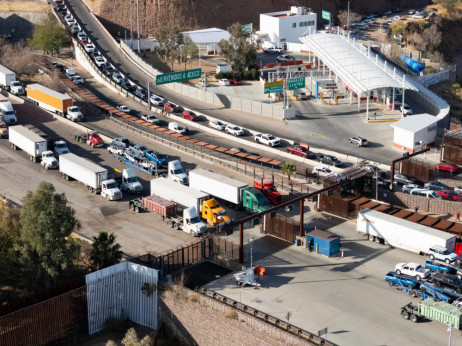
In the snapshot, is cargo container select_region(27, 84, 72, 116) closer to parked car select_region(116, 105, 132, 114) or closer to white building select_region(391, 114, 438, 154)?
parked car select_region(116, 105, 132, 114)

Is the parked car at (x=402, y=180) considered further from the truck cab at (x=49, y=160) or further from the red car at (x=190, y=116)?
the truck cab at (x=49, y=160)

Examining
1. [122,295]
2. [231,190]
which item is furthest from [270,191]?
[122,295]

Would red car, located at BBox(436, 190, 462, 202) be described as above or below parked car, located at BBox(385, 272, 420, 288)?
above

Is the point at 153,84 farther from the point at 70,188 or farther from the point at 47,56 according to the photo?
the point at 70,188

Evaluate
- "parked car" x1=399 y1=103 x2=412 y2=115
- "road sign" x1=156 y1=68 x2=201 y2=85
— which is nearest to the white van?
"parked car" x1=399 y1=103 x2=412 y2=115

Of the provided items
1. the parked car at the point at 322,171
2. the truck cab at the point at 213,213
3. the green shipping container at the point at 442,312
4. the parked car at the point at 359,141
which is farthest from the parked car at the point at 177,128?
the green shipping container at the point at 442,312

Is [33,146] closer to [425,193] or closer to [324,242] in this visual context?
[324,242]
